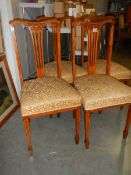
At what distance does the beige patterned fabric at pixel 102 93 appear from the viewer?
4.72ft

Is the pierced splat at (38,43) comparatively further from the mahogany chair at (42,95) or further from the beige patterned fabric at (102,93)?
the beige patterned fabric at (102,93)

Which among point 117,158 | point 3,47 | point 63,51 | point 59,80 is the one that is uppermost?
point 3,47

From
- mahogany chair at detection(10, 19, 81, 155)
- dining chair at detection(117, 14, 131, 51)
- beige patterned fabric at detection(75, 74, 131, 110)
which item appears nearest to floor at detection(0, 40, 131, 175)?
mahogany chair at detection(10, 19, 81, 155)

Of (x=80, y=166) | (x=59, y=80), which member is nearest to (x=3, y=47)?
(x=59, y=80)

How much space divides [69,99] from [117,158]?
1.94ft

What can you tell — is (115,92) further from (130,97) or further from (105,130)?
(105,130)

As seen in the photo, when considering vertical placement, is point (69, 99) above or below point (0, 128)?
above

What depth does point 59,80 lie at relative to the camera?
5.38 feet

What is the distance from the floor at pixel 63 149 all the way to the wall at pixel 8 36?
48 centimetres

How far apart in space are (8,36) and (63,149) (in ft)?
3.88

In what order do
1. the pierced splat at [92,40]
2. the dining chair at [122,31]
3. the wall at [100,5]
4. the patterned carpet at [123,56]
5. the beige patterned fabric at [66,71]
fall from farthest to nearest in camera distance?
1. the wall at [100,5]
2. the dining chair at [122,31]
3. the patterned carpet at [123,56]
4. the beige patterned fabric at [66,71]
5. the pierced splat at [92,40]

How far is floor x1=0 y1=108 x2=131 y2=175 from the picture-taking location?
1418mm

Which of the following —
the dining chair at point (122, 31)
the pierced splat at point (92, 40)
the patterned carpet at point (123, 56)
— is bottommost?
the patterned carpet at point (123, 56)

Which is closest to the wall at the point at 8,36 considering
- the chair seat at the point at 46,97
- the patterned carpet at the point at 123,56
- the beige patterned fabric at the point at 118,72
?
the chair seat at the point at 46,97
